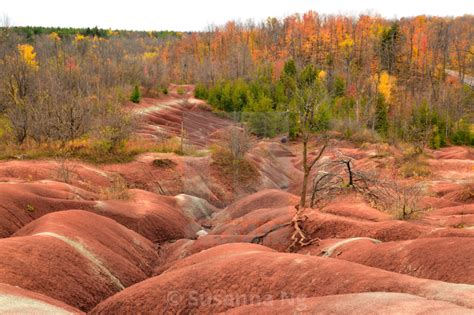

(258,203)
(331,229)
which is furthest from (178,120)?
(331,229)

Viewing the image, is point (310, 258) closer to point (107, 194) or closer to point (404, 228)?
point (404, 228)

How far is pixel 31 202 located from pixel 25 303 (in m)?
10.5

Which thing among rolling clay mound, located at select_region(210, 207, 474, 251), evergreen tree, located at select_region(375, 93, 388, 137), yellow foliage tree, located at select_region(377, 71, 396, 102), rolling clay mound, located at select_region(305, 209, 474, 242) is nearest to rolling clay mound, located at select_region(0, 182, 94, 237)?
rolling clay mound, located at select_region(210, 207, 474, 251)

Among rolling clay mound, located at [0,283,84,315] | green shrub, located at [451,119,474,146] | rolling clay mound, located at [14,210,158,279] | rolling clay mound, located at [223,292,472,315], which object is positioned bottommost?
green shrub, located at [451,119,474,146]

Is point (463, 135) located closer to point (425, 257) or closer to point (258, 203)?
point (258, 203)

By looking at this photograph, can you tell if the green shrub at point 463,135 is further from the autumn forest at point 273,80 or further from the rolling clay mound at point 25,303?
the rolling clay mound at point 25,303

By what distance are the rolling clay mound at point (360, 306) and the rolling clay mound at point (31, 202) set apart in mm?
12220

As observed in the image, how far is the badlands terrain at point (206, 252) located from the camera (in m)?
9.01

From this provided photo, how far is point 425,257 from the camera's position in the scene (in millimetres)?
11031

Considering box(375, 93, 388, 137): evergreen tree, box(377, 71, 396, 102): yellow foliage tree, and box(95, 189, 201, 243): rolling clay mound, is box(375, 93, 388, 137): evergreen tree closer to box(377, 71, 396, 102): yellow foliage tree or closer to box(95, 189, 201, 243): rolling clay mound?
box(377, 71, 396, 102): yellow foliage tree

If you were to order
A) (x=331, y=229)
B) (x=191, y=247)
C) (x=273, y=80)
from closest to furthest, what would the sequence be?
(x=331, y=229)
(x=191, y=247)
(x=273, y=80)

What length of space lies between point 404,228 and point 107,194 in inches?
620

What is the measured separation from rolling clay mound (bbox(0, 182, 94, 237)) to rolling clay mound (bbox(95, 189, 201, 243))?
133 cm

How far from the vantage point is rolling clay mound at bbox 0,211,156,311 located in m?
12.6
